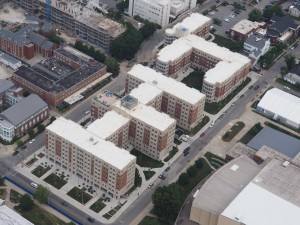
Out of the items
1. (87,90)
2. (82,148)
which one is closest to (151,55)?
(87,90)

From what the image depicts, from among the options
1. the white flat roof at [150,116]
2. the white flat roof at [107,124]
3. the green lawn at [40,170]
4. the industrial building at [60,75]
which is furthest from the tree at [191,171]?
the industrial building at [60,75]

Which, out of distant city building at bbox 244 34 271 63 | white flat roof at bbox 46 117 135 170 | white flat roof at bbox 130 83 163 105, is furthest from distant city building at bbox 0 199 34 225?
distant city building at bbox 244 34 271 63

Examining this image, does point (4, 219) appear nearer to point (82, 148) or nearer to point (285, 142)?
point (82, 148)

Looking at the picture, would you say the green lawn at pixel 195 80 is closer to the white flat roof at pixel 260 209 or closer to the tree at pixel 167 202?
the tree at pixel 167 202

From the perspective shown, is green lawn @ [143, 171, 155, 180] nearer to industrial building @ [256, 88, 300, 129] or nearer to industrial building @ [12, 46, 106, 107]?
industrial building @ [12, 46, 106, 107]

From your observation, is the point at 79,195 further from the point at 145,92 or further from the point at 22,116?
the point at 145,92

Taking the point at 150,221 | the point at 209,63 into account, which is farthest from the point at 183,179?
the point at 209,63
